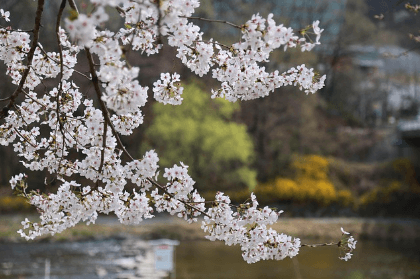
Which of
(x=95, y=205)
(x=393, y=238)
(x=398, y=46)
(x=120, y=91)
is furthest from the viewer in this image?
(x=398, y=46)

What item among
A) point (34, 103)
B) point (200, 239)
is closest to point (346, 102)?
point (200, 239)

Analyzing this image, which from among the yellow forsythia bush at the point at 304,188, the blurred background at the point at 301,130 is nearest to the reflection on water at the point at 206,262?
the blurred background at the point at 301,130

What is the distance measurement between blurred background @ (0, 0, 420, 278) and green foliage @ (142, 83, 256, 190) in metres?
0.04

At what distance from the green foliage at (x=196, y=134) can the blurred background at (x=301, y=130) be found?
4 cm

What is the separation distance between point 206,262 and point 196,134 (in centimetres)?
656

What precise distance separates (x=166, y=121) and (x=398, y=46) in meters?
16.7

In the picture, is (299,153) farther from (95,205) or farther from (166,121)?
(95,205)

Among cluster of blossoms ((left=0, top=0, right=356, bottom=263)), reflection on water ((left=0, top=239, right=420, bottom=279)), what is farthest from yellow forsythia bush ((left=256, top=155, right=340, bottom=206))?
cluster of blossoms ((left=0, top=0, right=356, bottom=263))

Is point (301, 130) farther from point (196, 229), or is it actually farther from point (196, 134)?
point (196, 229)

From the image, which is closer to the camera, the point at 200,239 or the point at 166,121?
the point at 200,239

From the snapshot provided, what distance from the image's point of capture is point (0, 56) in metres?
2.98

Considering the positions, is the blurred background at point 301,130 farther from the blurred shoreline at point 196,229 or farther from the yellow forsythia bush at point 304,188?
the blurred shoreline at point 196,229

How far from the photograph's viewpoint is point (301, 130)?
69.5ft

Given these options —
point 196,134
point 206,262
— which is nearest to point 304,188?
point 196,134
